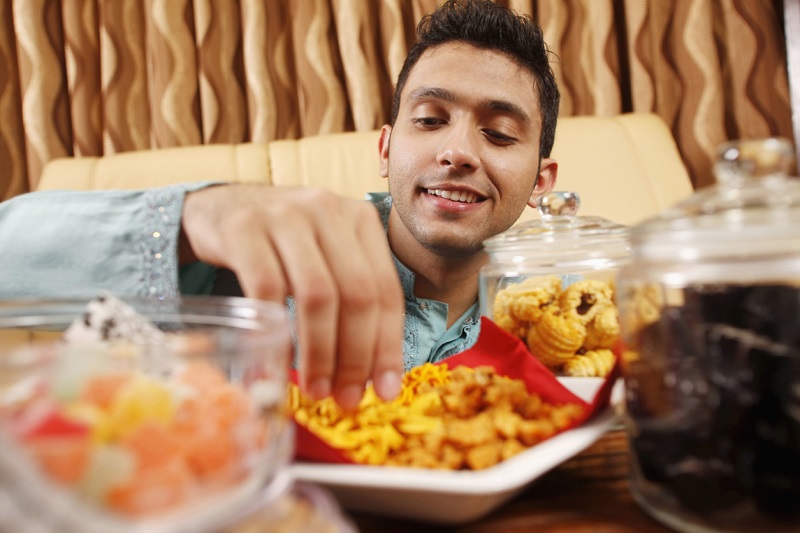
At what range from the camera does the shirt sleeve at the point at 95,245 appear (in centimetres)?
56

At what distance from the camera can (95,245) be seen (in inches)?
22.6

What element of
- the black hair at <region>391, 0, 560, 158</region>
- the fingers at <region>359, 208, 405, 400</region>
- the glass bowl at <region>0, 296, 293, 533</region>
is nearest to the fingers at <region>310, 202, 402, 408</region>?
the fingers at <region>359, 208, 405, 400</region>

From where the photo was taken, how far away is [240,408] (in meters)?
0.26

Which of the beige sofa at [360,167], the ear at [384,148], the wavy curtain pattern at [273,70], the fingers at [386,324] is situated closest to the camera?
the fingers at [386,324]

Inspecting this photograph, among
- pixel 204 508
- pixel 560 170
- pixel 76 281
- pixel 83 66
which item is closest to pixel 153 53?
pixel 83 66

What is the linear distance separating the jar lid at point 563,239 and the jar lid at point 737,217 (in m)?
0.30

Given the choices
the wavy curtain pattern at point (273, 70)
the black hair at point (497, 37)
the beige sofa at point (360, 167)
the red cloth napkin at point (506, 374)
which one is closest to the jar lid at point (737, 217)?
the red cloth napkin at point (506, 374)

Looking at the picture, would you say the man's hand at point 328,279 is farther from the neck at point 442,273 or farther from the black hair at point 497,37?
the black hair at point 497,37

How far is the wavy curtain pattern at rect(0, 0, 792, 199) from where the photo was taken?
1.74m

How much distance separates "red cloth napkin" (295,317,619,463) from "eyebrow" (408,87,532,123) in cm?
70

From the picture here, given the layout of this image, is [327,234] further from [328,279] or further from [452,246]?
[452,246]

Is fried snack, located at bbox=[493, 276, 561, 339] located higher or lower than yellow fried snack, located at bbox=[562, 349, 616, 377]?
higher

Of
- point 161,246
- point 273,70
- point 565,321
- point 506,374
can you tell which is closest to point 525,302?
point 565,321

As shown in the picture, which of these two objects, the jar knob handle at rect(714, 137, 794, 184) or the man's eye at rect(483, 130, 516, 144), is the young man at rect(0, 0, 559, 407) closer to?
the man's eye at rect(483, 130, 516, 144)
